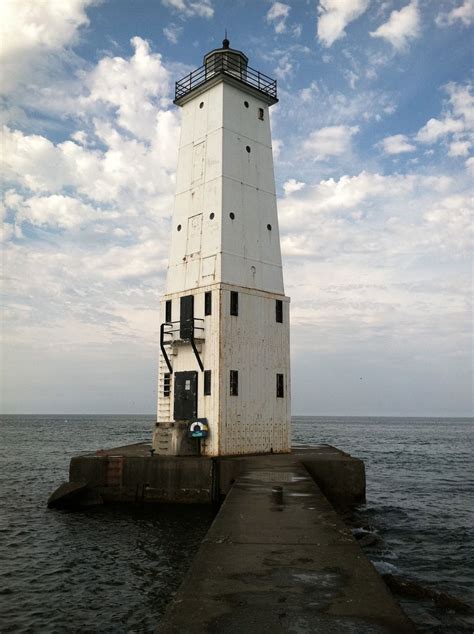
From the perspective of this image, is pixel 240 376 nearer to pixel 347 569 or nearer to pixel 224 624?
pixel 347 569

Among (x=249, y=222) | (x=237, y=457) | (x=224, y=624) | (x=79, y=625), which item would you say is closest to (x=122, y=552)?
(x=79, y=625)

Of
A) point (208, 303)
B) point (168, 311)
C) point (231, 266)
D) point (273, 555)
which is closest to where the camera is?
point (273, 555)

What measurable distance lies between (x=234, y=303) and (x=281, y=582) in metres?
15.8

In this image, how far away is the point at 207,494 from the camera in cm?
1927

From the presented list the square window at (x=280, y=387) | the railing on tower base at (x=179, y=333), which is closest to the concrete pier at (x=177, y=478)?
the square window at (x=280, y=387)

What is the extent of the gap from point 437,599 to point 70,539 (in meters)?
10.7

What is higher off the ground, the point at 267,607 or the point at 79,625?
the point at 267,607

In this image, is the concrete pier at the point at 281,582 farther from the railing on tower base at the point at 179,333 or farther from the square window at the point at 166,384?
the square window at the point at 166,384

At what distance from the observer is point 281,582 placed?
7.52 meters

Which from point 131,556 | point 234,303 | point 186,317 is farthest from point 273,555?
point 186,317

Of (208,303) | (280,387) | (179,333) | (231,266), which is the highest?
(231,266)

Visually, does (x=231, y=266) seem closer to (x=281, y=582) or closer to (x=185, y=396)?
(x=185, y=396)

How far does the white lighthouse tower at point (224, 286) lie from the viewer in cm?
2189

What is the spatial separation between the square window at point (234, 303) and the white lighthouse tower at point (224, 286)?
4 cm
